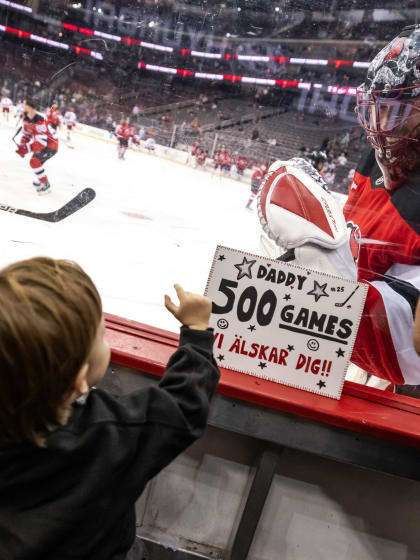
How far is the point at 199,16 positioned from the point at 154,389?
0.82 m

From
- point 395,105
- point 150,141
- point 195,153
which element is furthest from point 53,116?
point 395,105

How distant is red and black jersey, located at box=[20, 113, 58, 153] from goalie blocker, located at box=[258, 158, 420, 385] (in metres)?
0.64

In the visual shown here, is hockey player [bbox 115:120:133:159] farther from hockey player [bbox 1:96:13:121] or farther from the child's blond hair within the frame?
the child's blond hair

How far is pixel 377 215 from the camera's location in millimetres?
1047

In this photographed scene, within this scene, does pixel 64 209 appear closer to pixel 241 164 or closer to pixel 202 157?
pixel 202 157

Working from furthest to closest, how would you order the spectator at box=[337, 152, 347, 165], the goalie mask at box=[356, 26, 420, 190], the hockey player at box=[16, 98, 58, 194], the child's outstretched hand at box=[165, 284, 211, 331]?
the hockey player at box=[16, 98, 58, 194], the spectator at box=[337, 152, 347, 165], the goalie mask at box=[356, 26, 420, 190], the child's outstretched hand at box=[165, 284, 211, 331]

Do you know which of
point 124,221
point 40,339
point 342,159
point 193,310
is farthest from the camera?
point 124,221

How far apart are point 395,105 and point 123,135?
2.14ft

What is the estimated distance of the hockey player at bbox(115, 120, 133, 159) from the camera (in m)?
1.21

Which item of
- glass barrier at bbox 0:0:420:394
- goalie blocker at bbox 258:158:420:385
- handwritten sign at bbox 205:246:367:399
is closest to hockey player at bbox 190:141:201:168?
glass barrier at bbox 0:0:420:394

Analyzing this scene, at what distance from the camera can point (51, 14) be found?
1109 mm

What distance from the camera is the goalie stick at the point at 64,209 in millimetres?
1422

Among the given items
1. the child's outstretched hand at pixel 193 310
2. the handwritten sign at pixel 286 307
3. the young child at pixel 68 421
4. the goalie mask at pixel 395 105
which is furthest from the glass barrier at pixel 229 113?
the young child at pixel 68 421

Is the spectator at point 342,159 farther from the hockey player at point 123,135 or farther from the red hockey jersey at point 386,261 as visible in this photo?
the hockey player at point 123,135
